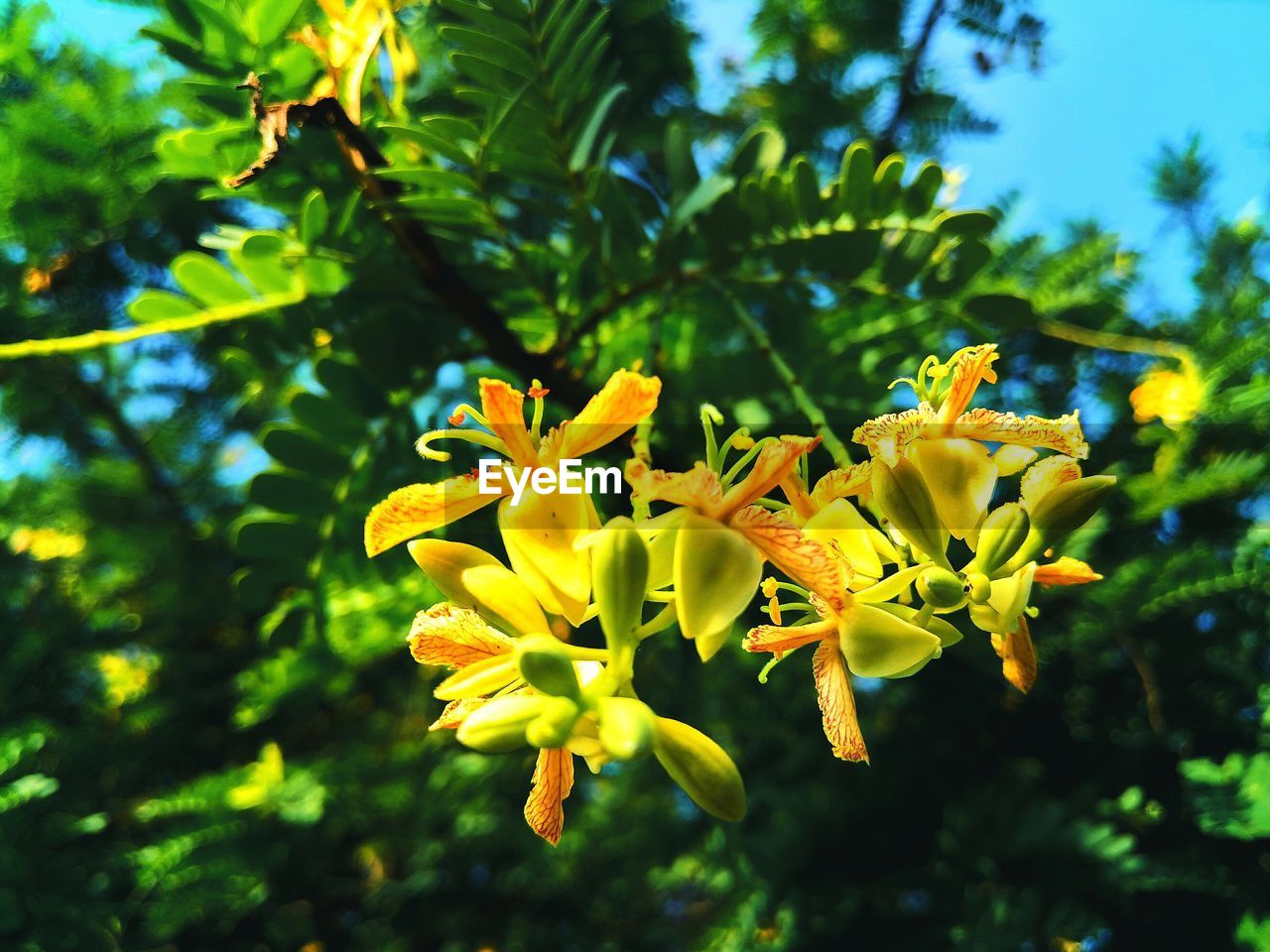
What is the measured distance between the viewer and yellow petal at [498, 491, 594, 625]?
18.2 inches

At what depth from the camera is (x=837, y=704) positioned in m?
0.48

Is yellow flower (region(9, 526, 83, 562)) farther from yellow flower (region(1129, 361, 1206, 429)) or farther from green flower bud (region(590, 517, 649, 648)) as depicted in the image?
yellow flower (region(1129, 361, 1206, 429))

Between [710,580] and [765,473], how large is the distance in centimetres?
6

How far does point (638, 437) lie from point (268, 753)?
1.09m

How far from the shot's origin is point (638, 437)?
19.9 inches

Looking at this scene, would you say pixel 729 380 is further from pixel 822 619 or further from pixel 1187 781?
pixel 1187 781

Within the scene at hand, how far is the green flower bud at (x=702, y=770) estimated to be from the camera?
1.37 feet

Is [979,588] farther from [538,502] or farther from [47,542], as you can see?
[47,542]

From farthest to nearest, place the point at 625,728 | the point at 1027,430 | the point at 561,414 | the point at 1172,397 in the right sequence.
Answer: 1. the point at 1172,397
2. the point at 561,414
3. the point at 1027,430
4. the point at 625,728

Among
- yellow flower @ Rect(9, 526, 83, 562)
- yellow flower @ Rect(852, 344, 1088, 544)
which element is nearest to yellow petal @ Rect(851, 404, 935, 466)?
yellow flower @ Rect(852, 344, 1088, 544)

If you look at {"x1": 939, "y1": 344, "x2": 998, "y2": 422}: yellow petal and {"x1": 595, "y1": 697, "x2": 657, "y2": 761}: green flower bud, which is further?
{"x1": 939, "y1": 344, "x2": 998, "y2": 422}: yellow petal

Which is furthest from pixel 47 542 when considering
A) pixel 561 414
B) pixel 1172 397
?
pixel 1172 397

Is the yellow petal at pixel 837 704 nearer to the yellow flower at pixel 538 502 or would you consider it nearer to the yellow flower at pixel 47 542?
the yellow flower at pixel 538 502

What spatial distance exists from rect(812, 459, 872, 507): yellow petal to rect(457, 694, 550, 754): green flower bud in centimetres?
20
